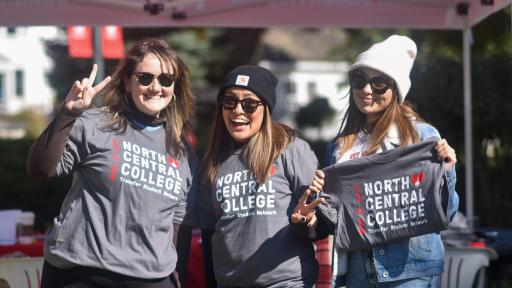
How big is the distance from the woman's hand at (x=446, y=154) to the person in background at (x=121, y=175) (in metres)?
1.12

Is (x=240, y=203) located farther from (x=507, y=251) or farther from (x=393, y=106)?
(x=507, y=251)

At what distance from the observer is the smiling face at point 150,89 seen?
3621 millimetres

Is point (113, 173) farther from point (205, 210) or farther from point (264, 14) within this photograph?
point (264, 14)

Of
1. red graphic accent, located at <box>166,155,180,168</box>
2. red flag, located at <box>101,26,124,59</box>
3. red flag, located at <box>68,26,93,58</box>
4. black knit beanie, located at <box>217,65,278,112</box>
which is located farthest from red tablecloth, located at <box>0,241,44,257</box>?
red flag, located at <box>101,26,124,59</box>

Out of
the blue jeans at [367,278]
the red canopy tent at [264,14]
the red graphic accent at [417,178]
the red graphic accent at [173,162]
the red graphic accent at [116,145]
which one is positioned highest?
the red canopy tent at [264,14]

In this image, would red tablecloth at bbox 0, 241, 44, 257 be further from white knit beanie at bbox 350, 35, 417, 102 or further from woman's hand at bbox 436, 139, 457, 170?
woman's hand at bbox 436, 139, 457, 170

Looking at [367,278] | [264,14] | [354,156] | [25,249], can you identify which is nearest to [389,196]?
[354,156]

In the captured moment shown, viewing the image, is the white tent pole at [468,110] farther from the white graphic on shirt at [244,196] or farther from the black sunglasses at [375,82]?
the white graphic on shirt at [244,196]

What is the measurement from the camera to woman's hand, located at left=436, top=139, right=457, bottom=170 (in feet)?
11.2

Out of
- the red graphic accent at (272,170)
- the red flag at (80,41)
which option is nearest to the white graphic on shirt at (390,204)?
the red graphic accent at (272,170)

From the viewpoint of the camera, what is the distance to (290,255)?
140 inches

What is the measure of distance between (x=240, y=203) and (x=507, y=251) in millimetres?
2639

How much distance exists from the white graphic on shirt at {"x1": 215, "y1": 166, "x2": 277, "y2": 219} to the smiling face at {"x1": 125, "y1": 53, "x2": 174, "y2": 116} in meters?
0.45

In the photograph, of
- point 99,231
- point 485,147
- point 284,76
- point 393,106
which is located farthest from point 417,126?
point 284,76
